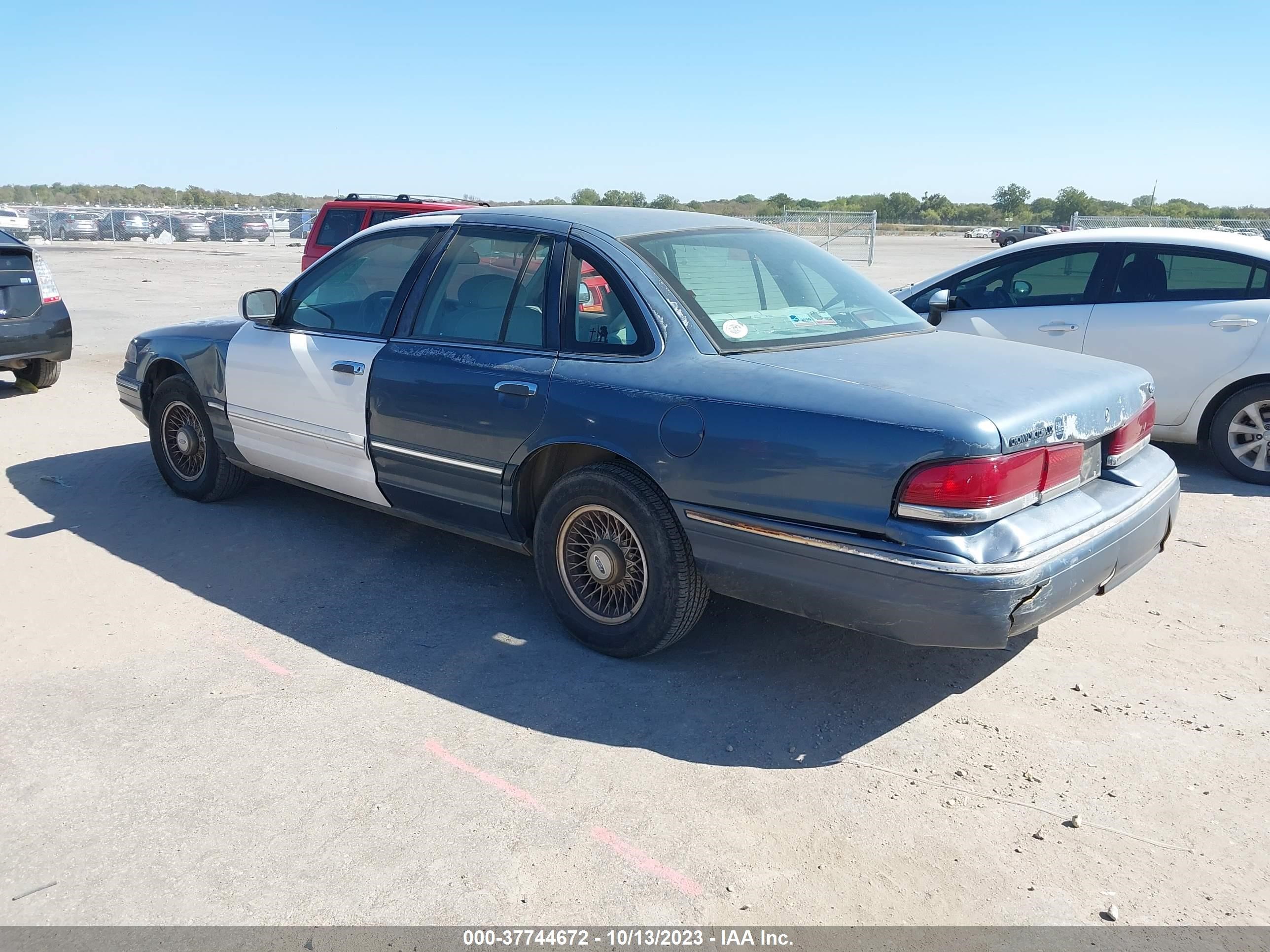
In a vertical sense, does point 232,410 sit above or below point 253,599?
above

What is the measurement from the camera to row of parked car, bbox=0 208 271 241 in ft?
144

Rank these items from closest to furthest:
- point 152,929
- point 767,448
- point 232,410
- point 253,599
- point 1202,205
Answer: point 152,929
point 767,448
point 253,599
point 232,410
point 1202,205

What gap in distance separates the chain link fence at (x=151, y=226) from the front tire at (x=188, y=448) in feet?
128

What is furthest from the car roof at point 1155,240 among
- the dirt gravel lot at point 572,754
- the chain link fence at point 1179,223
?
the chain link fence at point 1179,223

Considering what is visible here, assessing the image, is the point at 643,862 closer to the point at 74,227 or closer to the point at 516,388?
the point at 516,388

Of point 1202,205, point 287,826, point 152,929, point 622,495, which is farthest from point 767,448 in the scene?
point 1202,205

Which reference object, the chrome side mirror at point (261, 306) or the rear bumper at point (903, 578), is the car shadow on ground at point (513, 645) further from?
the chrome side mirror at point (261, 306)

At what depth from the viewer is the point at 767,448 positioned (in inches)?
138

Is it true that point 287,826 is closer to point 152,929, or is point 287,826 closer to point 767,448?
point 152,929

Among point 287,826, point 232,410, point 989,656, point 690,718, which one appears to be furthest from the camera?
point 232,410

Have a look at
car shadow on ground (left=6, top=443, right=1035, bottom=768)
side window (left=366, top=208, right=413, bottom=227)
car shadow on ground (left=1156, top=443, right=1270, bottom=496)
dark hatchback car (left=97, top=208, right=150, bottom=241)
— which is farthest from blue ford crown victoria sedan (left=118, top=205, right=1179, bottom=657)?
dark hatchback car (left=97, top=208, right=150, bottom=241)

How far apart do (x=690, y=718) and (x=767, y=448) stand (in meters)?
1.02

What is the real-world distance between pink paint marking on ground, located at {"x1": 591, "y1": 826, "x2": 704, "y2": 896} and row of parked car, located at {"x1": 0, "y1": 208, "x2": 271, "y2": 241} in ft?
154

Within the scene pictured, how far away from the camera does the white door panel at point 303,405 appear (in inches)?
195
